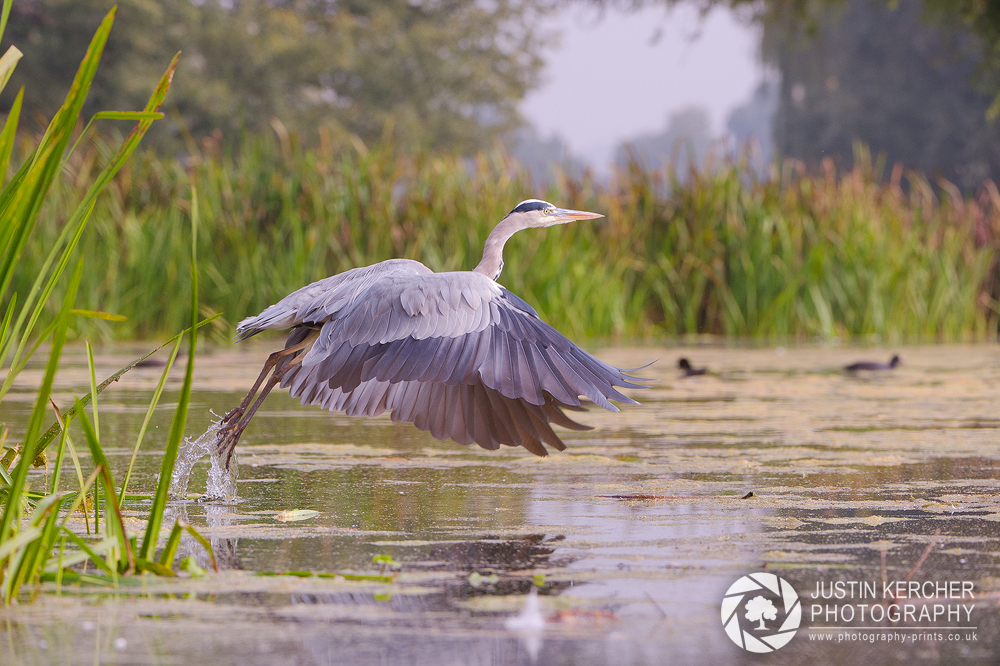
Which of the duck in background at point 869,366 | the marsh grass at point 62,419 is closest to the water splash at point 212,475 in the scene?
the marsh grass at point 62,419

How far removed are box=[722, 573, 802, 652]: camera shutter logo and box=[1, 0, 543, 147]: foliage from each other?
74.2ft

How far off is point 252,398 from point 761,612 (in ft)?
6.71

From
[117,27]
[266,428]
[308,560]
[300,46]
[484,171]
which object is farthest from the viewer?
[300,46]

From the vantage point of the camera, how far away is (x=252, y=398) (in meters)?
3.79

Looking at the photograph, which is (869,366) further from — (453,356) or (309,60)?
(309,60)

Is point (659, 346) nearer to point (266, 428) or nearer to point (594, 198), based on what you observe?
point (594, 198)

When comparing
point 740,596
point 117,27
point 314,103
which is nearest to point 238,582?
point 740,596

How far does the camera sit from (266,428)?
5266 mm

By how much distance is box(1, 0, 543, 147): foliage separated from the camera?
86.6 feet

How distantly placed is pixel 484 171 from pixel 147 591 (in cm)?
856

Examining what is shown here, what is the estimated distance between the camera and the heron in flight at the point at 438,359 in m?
3.28

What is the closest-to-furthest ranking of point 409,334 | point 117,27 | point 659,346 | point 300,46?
point 409,334
point 659,346
point 117,27
point 300,46

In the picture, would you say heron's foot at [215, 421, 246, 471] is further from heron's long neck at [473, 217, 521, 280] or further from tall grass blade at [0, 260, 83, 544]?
tall grass blade at [0, 260, 83, 544]

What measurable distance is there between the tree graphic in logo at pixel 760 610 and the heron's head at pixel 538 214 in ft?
A: 8.10
